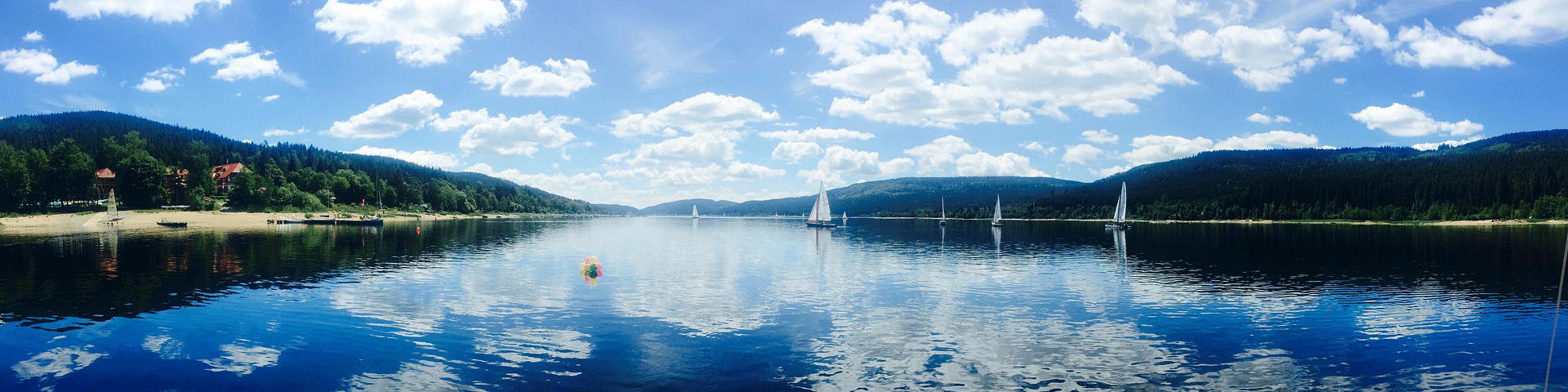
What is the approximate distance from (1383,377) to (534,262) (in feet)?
190

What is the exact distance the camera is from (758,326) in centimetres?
3108

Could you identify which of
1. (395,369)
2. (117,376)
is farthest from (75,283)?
(395,369)

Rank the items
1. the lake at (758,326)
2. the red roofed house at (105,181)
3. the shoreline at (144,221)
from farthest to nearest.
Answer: the red roofed house at (105,181) → the shoreline at (144,221) → the lake at (758,326)

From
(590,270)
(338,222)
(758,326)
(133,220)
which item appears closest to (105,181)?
(133,220)

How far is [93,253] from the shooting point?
66.5m

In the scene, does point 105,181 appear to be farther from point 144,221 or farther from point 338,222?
point 338,222

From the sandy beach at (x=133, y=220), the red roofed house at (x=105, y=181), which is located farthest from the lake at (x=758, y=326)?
the red roofed house at (x=105, y=181)

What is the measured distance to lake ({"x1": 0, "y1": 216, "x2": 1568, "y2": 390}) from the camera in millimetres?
22125

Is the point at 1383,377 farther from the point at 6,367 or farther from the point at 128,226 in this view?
the point at 128,226

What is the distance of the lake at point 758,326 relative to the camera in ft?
72.6

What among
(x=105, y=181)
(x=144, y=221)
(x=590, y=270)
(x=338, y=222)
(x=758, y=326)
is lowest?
(x=758, y=326)

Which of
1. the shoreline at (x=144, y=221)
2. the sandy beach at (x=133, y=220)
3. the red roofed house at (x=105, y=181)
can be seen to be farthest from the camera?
the red roofed house at (x=105, y=181)

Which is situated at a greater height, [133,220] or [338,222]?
[133,220]

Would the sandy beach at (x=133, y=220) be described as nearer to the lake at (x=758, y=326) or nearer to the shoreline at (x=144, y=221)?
the shoreline at (x=144, y=221)
